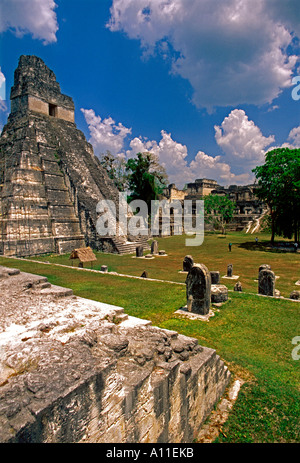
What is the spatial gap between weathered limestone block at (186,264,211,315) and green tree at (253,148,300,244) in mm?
16564

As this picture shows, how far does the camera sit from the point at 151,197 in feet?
115

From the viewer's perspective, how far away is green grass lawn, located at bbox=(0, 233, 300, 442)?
3.72 m

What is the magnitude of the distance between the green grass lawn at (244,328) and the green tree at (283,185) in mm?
9073

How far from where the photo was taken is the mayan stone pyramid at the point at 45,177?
18.2 m

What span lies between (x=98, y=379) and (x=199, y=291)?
5.22m

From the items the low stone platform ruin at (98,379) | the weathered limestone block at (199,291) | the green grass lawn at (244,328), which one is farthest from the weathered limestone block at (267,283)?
the low stone platform ruin at (98,379)

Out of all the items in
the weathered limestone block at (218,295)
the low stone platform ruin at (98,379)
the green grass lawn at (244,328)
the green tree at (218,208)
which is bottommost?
the green grass lawn at (244,328)

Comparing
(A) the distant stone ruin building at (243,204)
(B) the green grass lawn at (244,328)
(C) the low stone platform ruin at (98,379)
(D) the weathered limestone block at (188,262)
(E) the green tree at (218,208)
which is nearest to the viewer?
(C) the low stone platform ruin at (98,379)

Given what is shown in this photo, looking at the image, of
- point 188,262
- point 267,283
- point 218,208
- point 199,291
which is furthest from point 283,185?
point 218,208

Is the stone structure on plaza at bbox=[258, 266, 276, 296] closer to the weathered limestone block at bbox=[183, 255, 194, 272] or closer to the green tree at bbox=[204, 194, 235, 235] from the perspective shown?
the weathered limestone block at bbox=[183, 255, 194, 272]

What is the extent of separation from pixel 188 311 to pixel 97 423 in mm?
5285

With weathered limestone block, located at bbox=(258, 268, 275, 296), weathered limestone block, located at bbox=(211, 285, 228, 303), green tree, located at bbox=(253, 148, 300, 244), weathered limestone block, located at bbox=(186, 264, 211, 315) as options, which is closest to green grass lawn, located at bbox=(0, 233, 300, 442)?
weathered limestone block, located at bbox=(211, 285, 228, 303)

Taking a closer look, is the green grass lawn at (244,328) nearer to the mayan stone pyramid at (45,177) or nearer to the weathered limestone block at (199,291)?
the weathered limestone block at (199,291)

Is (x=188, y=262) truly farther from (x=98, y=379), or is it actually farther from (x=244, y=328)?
(x=98, y=379)
